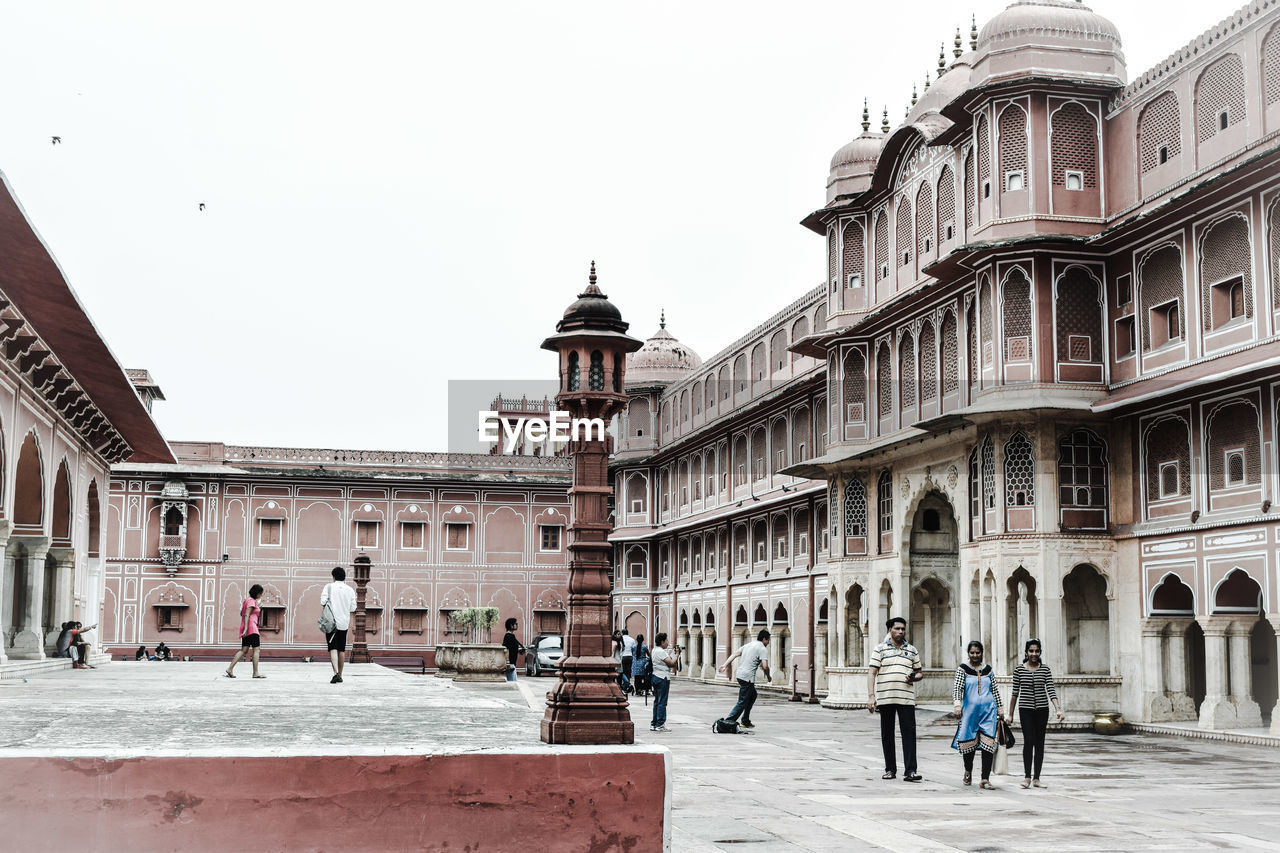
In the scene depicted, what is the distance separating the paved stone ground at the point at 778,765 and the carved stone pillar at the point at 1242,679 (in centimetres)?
111

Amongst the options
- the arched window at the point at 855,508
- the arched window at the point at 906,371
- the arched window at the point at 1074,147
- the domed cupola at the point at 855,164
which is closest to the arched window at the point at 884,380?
the arched window at the point at 906,371

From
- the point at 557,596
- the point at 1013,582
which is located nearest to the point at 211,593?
the point at 557,596

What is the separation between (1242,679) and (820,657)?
1311cm

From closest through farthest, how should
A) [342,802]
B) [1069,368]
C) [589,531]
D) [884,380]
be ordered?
[342,802]
[589,531]
[1069,368]
[884,380]

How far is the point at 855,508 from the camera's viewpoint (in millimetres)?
29406

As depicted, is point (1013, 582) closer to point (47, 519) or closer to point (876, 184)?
point (876, 184)

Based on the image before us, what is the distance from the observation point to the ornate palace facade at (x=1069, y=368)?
20.2 meters

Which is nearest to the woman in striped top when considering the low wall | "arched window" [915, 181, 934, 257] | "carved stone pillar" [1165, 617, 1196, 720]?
the low wall

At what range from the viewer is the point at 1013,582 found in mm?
22938

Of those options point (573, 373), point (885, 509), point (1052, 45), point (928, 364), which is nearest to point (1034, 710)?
point (573, 373)

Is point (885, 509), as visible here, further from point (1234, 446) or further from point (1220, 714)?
point (1220, 714)

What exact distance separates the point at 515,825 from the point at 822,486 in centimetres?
2422

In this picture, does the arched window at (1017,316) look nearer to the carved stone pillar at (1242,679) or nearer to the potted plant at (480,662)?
the carved stone pillar at (1242,679)

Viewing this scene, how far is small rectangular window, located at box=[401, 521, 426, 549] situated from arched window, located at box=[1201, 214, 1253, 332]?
3626 cm
